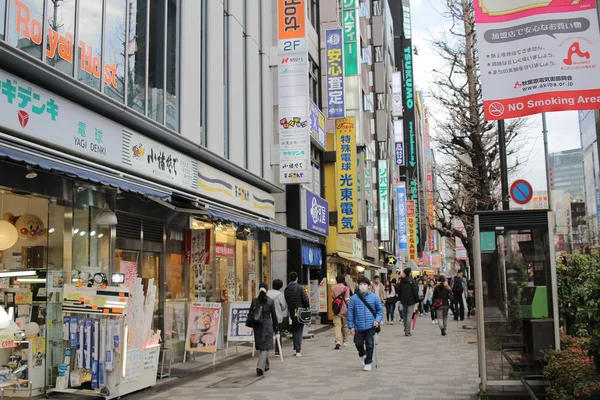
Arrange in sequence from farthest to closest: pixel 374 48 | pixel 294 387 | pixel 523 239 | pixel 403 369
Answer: pixel 374 48 → pixel 403 369 → pixel 294 387 → pixel 523 239

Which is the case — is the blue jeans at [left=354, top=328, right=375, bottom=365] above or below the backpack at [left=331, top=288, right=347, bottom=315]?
below

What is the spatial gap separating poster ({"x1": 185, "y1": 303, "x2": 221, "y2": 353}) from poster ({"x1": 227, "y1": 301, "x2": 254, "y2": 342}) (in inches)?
46.2

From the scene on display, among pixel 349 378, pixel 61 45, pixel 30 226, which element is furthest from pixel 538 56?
pixel 30 226

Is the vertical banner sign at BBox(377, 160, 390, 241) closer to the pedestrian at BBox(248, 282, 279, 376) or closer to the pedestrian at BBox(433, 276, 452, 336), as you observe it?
the pedestrian at BBox(433, 276, 452, 336)

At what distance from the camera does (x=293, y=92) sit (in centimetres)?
1938

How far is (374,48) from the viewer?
51.7 meters

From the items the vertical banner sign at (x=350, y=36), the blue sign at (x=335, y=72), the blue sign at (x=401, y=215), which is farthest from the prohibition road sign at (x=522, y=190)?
the blue sign at (x=401, y=215)

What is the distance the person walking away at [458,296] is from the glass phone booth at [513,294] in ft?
51.4

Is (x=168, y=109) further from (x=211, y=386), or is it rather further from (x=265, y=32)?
(x=265, y=32)

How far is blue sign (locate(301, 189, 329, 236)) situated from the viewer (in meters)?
21.4

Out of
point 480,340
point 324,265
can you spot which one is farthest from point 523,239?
point 324,265

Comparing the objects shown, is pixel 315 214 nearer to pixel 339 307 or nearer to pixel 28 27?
pixel 339 307

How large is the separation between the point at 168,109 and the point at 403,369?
23.4 feet

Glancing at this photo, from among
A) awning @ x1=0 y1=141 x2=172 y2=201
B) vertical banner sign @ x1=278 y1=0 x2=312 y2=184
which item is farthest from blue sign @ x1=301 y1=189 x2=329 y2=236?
awning @ x1=0 y1=141 x2=172 y2=201
